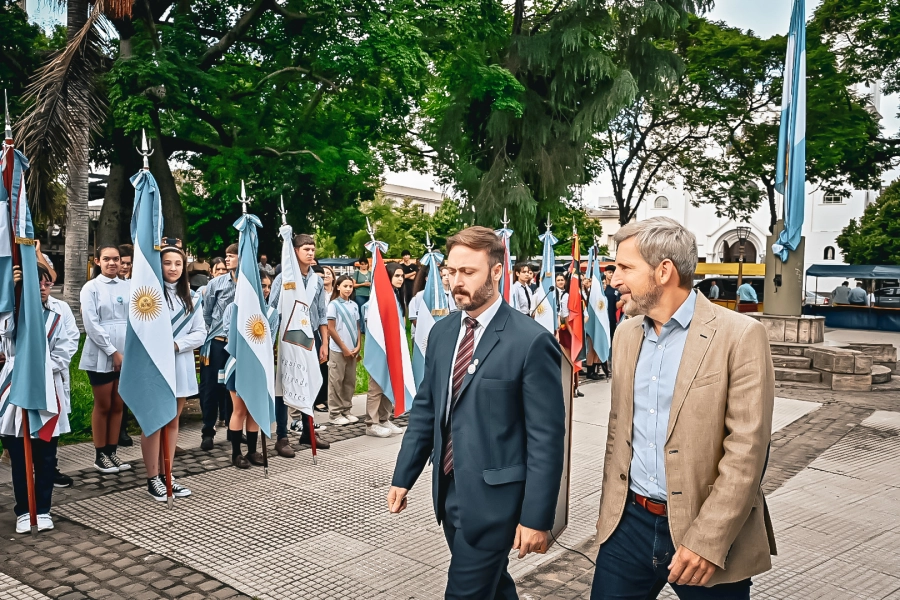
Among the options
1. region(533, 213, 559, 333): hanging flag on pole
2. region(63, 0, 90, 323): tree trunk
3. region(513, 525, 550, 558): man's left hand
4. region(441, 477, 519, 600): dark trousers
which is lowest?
region(441, 477, 519, 600): dark trousers

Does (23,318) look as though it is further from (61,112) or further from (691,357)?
(61,112)

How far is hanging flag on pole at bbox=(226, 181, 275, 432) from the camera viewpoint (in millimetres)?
6371

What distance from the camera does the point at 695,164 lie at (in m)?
26.9

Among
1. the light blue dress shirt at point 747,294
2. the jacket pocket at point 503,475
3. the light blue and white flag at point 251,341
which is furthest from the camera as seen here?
the light blue dress shirt at point 747,294

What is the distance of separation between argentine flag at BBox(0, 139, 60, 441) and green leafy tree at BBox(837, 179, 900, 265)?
137ft

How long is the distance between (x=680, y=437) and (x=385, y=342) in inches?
241

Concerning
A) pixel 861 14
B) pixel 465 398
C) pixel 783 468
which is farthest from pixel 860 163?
pixel 465 398

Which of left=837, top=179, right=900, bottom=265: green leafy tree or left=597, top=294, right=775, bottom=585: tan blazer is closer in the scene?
left=597, top=294, right=775, bottom=585: tan blazer

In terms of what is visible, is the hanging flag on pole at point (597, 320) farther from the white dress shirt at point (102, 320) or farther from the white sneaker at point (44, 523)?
the white sneaker at point (44, 523)

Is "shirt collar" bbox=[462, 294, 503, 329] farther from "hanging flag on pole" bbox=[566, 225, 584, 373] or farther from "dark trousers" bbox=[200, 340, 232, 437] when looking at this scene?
"hanging flag on pole" bbox=[566, 225, 584, 373]

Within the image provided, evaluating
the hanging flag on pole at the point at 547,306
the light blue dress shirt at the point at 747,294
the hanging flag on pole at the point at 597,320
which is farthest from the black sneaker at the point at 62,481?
the light blue dress shirt at the point at 747,294

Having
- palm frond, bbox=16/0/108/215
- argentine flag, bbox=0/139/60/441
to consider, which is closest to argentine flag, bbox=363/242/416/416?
argentine flag, bbox=0/139/60/441

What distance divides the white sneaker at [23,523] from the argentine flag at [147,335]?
931 millimetres

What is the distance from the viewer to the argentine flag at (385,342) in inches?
320
